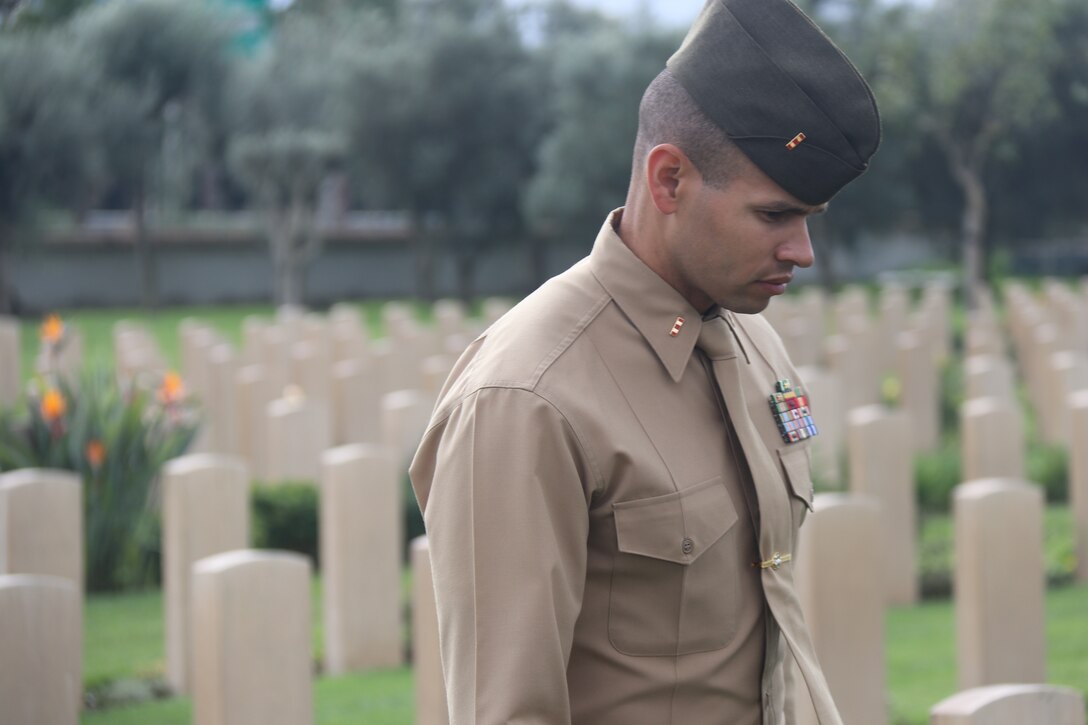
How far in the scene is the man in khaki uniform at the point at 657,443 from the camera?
1.73 m

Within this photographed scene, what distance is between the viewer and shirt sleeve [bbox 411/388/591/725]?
1.71m

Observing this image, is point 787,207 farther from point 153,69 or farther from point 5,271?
point 153,69

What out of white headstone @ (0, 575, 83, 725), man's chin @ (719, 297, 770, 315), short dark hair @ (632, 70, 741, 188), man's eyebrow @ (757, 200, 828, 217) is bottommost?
white headstone @ (0, 575, 83, 725)

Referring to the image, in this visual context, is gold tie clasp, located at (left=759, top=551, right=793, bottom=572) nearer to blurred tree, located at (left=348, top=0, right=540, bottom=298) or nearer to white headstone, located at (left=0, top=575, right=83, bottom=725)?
white headstone, located at (left=0, top=575, right=83, bottom=725)

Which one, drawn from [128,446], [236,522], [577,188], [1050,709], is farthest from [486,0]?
[1050,709]

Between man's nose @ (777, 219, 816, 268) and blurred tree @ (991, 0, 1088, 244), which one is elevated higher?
blurred tree @ (991, 0, 1088, 244)

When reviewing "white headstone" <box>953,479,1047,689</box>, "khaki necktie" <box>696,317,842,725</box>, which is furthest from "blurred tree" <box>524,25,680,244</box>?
"khaki necktie" <box>696,317,842,725</box>

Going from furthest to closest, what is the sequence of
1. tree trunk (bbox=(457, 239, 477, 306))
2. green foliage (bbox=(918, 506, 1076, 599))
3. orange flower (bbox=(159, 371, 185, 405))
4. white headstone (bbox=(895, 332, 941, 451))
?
tree trunk (bbox=(457, 239, 477, 306)) → white headstone (bbox=(895, 332, 941, 451)) → orange flower (bbox=(159, 371, 185, 405)) → green foliage (bbox=(918, 506, 1076, 599))

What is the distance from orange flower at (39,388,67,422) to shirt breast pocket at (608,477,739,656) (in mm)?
5777

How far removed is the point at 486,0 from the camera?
31.1m

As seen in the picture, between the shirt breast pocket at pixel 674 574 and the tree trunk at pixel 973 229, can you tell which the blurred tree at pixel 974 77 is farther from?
the shirt breast pocket at pixel 674 574

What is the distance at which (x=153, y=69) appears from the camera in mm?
25812

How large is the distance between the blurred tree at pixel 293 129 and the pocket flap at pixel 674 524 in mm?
23924

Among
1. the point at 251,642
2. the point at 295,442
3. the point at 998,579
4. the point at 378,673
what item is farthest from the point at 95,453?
the point at 998,579
